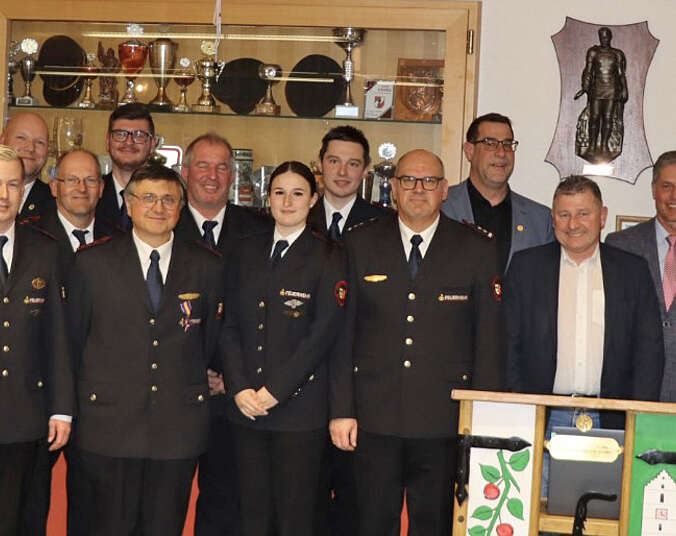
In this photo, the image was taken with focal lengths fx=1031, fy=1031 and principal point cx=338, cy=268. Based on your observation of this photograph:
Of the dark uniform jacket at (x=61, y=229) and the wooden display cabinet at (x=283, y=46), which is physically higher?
the wooden display cabinet at (x=283, y=46)

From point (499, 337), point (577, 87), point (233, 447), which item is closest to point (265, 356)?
point (233, 447)

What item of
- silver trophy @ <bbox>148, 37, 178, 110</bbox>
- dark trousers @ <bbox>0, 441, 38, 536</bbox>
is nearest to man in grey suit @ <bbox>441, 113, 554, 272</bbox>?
silver trophy @ <bbox>148, 37, 178, 110</bbox>

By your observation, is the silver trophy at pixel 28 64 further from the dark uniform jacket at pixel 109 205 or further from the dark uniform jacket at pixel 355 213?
the dark uniform jacket at pixel 355 213

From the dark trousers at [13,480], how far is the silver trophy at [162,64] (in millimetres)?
1970

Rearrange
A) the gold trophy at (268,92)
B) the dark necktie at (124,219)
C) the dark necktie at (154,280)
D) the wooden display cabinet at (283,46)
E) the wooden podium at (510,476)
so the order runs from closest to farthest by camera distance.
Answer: the wooden podium at (510,476) → the dark necktie at (154,280) → the dark necktie at (124,219) → the wooden display cabinet at (283,46) → the gold trophy at (268,92)

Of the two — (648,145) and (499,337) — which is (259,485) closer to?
(499,337)

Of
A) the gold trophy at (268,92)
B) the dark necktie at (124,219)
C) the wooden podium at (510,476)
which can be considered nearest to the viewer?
the wooden podium at (510,476)

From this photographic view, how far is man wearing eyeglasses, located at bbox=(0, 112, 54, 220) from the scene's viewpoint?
401 centimetres

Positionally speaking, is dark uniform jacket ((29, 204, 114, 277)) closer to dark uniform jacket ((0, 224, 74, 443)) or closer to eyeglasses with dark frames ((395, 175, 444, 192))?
dark uniform jacket ((0, 224, 74, 443))

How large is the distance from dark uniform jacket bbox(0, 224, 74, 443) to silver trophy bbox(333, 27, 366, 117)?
69.6 inches

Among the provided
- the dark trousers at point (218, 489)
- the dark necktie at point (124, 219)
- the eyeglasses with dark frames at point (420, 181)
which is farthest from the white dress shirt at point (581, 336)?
the dark necktie at point (124, 219)

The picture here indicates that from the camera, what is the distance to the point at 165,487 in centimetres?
316

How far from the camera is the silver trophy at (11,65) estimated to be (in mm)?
4664

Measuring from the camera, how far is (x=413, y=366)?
10.8 ft
